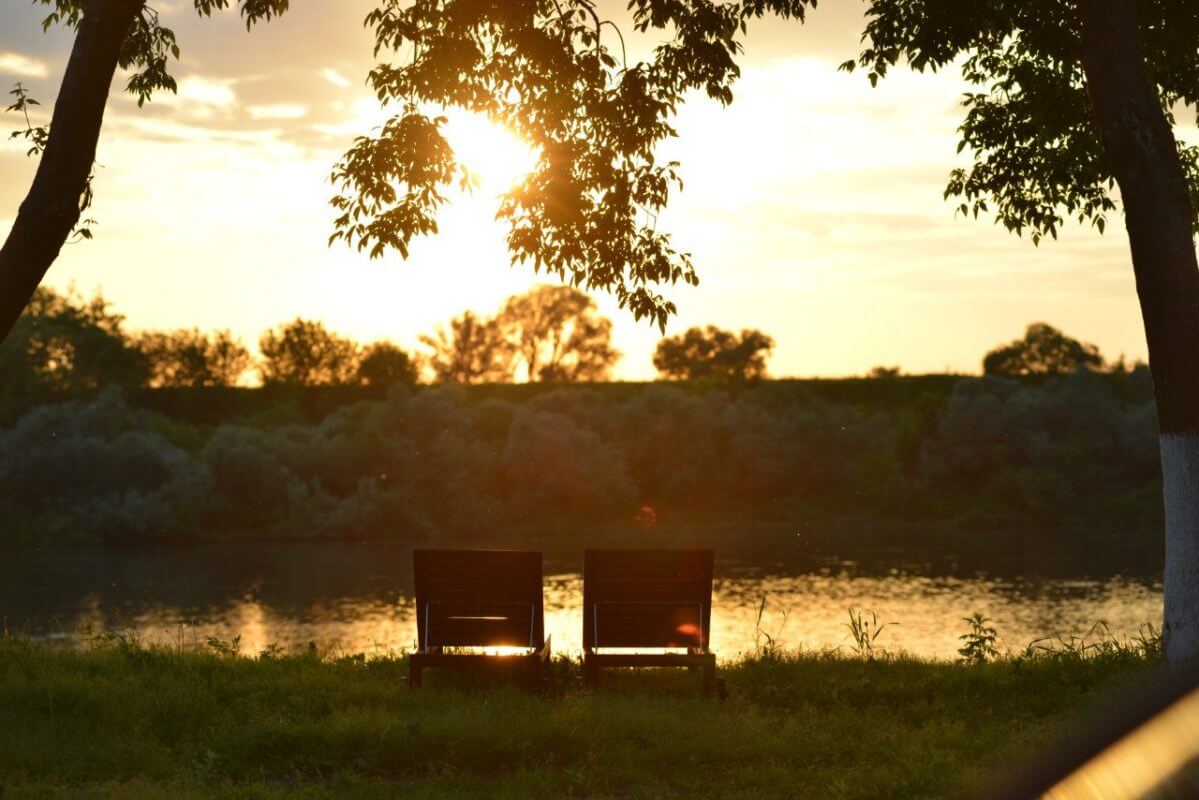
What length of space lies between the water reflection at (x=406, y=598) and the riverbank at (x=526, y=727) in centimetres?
1016

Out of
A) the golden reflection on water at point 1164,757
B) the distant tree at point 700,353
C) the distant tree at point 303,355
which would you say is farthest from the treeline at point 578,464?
the golden reflection on water at point 1164,757

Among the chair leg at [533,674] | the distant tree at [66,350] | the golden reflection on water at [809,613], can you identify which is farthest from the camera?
the distant tree at [66,350]

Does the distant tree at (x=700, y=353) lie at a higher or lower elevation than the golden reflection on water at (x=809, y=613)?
higher

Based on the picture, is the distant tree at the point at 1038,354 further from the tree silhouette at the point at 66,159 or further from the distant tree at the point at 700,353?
the tree silhouette at the point at 66,159

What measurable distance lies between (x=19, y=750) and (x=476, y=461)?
48.5 m

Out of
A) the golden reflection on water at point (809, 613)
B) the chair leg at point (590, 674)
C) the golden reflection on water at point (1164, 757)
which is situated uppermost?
the golden reflection on water at point (1164, 757)

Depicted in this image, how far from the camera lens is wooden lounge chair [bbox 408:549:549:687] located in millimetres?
10938

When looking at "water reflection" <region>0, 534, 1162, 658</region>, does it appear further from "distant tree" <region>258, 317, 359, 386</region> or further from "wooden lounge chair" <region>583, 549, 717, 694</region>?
"distant tree" <region>258, 317, 359, 386</region>

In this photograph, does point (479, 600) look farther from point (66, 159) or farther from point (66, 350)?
point (66, 350)

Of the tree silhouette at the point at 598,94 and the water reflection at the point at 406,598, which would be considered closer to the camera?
the tree silhouette at the point at 598,94

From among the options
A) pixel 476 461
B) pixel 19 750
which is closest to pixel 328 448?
pixel 476 461

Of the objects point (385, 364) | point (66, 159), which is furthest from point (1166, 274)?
point (385, 364)

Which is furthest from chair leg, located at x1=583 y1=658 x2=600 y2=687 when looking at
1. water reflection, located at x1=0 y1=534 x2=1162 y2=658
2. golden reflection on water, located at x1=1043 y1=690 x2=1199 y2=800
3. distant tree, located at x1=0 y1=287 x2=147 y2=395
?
distant tree, located at x1=0 y1=287 x2=147 y2=395

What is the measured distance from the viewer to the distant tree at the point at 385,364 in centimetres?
8300
